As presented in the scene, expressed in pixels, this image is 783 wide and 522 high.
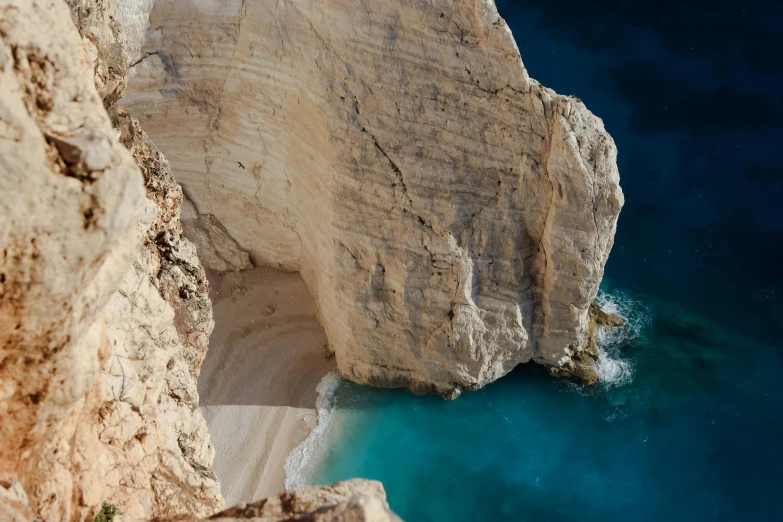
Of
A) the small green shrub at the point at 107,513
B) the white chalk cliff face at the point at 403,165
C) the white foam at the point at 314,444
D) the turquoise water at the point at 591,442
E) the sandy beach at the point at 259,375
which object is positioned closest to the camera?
the small green shrub at the point at 107,513

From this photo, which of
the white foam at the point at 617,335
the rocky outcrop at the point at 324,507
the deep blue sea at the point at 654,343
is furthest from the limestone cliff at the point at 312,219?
the deep blue sea at the point at 654,343

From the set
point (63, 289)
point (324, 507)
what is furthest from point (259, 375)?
point (63, 289)

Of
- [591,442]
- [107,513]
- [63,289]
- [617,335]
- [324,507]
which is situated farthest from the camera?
[617,335]

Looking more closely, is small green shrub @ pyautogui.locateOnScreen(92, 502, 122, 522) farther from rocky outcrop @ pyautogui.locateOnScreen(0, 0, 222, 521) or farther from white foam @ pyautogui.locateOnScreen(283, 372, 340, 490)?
white foam @ pyautogui.locateOnScreen(283, 372, 340, 490)

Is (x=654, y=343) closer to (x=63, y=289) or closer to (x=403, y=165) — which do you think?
(x=403, y=165)

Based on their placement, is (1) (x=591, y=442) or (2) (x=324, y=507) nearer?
(2) (x=324, y=507)

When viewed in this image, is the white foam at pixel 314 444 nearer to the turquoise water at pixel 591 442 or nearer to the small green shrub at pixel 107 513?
the turquoise water at pixel 591 442
